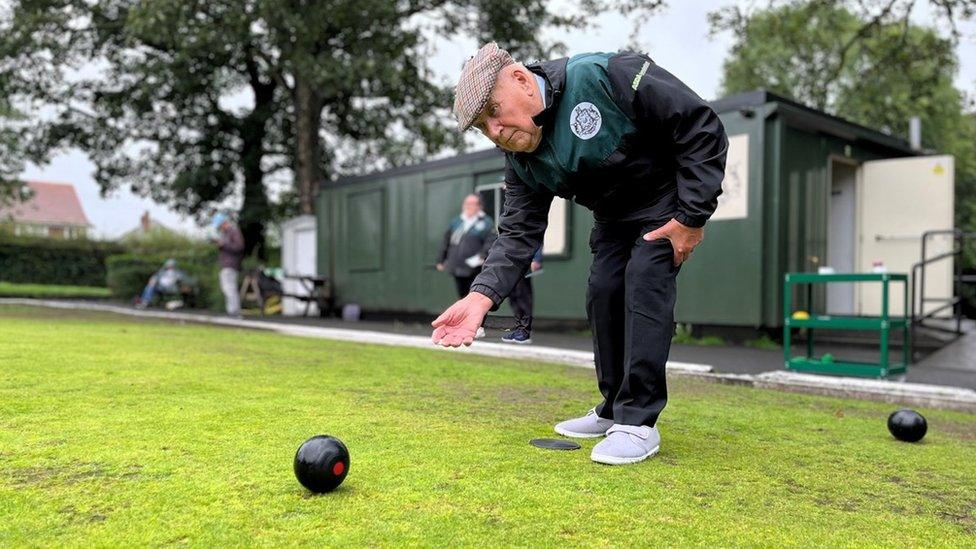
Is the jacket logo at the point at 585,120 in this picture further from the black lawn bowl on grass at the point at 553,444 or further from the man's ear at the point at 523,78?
the black lawn bowl on grass at the point at 553,444

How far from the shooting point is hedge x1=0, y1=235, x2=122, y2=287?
32031 mm

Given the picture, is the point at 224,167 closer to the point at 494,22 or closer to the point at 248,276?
the point at 248,276

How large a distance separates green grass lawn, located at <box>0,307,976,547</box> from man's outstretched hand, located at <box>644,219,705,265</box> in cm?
79

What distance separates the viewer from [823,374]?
7.30m

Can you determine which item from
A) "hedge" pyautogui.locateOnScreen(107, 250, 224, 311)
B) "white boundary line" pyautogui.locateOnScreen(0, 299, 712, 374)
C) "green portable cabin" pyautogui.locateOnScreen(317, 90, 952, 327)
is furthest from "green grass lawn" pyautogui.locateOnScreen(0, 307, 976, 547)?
"hedge" pyautogui.locateOnScreen(107, 250, 224, 311)

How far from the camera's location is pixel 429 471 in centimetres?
257

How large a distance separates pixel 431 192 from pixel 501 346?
600 centimetres

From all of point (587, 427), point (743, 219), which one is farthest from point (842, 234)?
point (587, 427)

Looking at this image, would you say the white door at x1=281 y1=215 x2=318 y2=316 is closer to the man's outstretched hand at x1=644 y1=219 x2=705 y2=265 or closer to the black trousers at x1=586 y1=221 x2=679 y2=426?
the black trousers at x1=586 y1=221 x2=679 y2=426

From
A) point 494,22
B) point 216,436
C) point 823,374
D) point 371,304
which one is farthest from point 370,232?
point 216,436

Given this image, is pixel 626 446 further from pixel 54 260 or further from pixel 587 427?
pixel 54 260

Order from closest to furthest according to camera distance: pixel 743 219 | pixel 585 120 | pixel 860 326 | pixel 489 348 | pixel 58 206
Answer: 1. pixel 585 120
2. pixel 860 326
3. pixel 489 348
4. pixel 743 219
5. pixel 58 206

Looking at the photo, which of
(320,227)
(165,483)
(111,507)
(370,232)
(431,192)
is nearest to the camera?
(111,507)

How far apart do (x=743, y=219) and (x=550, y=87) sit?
7238mm
